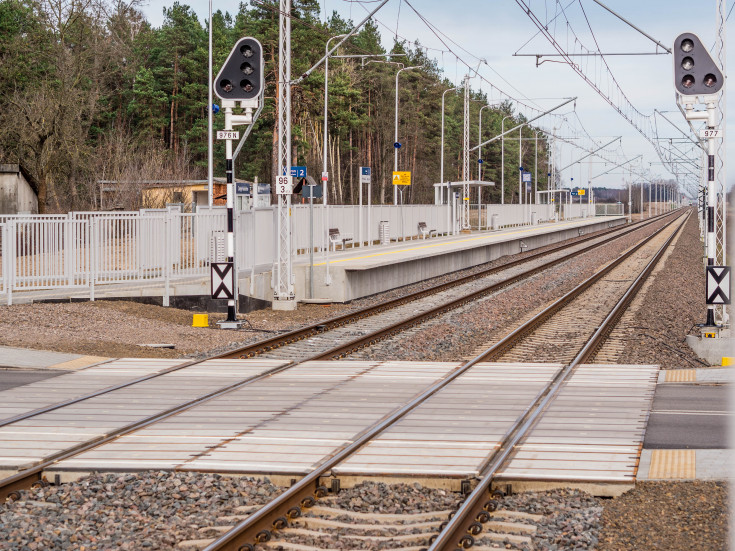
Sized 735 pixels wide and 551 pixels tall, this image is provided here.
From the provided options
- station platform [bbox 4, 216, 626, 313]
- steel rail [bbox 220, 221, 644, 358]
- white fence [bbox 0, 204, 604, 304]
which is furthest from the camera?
station platform [bbox 4, 216, 626, 313]

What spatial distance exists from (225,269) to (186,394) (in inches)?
278

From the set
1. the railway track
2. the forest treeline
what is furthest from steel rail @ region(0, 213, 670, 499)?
the forest treeline

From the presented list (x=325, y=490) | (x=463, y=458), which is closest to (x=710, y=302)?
(x=463, y=458)

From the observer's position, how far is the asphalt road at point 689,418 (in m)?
9.29

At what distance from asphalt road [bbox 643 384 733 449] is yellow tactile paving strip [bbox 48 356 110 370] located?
747 centimetres

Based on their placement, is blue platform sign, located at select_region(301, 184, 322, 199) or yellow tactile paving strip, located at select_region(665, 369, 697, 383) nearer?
yellow tactile paving strip, located at select_region(665, 369, 697, 383)

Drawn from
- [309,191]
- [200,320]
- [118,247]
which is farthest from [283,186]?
[200,320]

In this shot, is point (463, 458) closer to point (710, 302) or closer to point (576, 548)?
point (576, 548)

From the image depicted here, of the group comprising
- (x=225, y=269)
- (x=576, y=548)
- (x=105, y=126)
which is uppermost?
(x=105, y=126)

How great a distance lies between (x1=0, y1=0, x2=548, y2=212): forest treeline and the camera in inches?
2005

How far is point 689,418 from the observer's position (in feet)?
34.0

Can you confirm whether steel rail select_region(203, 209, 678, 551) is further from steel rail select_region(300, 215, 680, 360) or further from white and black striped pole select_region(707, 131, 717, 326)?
white and black striped pole select_region(707, 131, 717, 326)

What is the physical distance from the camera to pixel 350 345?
56.0 ft

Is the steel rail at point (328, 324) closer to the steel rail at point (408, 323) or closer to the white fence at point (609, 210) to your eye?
the steel rail at point (408, 323)
